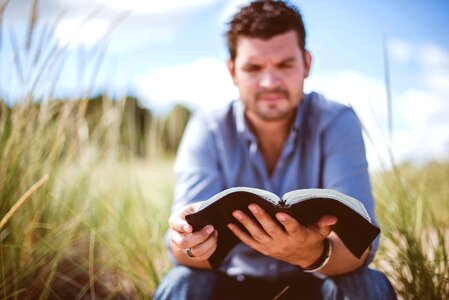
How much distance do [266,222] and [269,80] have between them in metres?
0.76

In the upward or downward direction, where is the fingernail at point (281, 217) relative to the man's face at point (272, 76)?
downward

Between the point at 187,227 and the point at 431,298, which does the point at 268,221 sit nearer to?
the point at 187,227

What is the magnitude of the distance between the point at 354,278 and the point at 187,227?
1.85 ft

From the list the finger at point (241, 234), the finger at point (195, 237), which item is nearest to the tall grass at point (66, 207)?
the finger at point (195, 237)

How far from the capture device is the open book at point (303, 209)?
0.91 meters

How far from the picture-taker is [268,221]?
3.34 ft

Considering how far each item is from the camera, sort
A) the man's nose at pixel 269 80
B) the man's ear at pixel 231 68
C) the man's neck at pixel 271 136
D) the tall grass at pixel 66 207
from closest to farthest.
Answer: the tall grass at pixel 66 207
the man's nose at pixel 269 80
the man's neck at pixel 271 136
the man's ear at pixel 231 68

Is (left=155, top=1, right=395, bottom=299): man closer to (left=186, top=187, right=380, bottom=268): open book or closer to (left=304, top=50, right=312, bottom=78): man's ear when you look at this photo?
(left=304, top=50, right=312, bottom=78): man's ear

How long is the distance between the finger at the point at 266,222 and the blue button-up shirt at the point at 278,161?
46 cm

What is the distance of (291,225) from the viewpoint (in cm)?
100

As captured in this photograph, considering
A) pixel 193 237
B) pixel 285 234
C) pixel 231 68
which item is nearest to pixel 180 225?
pixel 193 237

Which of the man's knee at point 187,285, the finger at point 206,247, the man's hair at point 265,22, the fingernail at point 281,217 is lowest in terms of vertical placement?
the man's knee at point 187,285

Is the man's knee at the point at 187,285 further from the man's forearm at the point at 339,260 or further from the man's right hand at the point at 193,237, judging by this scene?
the man's forearm at the point at 339,260

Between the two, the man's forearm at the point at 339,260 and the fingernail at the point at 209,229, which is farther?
the man's forearm at the point at 339,260
